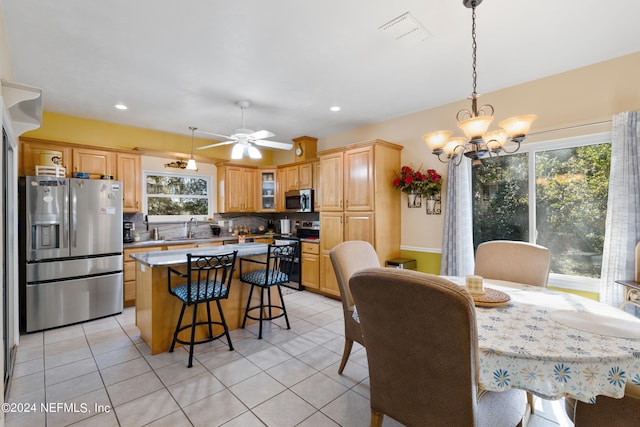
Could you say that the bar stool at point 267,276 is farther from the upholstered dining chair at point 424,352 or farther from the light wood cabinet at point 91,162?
the light wood cabinet at point 91,162

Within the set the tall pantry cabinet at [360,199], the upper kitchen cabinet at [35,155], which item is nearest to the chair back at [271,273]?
the tall pantry cabinet at [360,199]

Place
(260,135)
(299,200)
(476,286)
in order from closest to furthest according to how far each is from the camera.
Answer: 1. (476,286)
2. (260,135)
3. (299,200)

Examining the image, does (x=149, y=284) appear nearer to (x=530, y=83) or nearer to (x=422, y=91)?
(x=422, y=91)

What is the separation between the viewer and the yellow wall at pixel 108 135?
395cm

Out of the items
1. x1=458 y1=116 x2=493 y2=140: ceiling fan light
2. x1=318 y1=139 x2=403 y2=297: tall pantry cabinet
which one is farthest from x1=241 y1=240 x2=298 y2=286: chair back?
x1=458 y1=116 x2=493 y2=140: ceiling fan light

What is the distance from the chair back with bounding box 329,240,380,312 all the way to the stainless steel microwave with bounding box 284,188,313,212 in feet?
9.23

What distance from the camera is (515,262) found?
7.73 feet

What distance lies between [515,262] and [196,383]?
2701 mm

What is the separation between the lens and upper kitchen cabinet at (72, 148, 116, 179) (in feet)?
12.8

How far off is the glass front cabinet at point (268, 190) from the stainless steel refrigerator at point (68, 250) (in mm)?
2551

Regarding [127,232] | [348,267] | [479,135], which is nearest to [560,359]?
[479,135]

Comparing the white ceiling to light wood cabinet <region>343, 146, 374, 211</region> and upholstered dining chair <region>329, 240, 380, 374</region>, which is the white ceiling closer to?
light wood cabinet <region>343, 146, 374, 211</region>

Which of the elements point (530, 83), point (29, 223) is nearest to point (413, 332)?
point (530, 83)

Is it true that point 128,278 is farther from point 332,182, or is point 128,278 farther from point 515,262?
point 515,262
